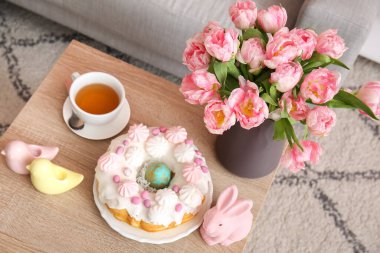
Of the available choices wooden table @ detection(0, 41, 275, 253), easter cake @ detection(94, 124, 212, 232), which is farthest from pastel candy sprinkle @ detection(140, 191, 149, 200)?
wooden table @ detection(0, 41, 275, 253)

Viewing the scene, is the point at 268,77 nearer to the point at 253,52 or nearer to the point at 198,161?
the point at 253,52

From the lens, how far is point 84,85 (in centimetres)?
109

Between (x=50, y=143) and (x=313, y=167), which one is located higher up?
(x=50, y=143)

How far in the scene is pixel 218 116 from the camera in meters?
0.81

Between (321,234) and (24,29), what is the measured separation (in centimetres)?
118

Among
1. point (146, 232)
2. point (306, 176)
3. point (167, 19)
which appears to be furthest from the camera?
point (306, 176)

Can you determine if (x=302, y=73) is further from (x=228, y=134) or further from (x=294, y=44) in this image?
(x=228, y=134)

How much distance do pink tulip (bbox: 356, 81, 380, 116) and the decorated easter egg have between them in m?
0.40

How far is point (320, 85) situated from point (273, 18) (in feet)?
0.45

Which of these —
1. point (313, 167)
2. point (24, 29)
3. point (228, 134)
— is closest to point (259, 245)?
point (313, 167)

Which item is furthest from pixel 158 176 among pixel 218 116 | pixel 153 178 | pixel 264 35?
pixel 264 35

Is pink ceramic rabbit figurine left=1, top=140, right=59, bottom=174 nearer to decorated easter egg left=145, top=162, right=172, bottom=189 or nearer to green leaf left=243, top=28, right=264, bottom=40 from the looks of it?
decorated easter egg left=145, top=162, right=172, bottom=189

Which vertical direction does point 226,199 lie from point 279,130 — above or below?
below

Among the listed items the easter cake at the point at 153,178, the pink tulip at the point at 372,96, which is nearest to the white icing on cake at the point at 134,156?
the easter cake at the point at 153,178
